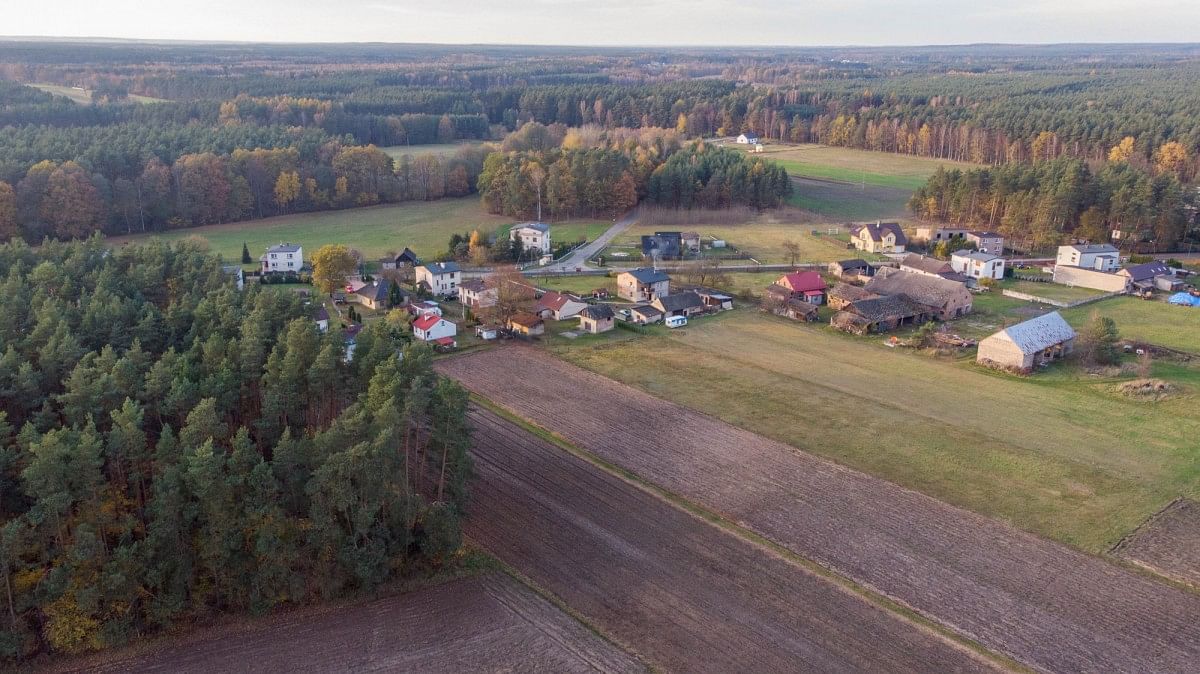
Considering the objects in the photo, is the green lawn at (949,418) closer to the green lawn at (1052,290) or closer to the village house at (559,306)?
the village house at (559,306)

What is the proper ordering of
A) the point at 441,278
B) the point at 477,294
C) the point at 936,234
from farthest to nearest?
the point at 936,234 < the point at 441,278 < the point at 477,294

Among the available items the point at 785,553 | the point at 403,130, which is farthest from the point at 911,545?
the point at 403,130

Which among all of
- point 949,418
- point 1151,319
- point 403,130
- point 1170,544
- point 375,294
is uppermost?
point 403,130

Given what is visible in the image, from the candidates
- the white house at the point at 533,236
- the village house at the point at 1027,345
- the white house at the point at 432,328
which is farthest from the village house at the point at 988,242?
the white house at the point at 432,328

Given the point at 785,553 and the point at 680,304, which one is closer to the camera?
the point at 785,553

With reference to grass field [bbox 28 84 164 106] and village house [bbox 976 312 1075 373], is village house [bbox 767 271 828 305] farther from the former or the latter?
grass field [bbox 28 84 164 106]

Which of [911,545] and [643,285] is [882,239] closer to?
[643,285]

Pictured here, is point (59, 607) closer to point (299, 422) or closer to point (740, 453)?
point (299, 422)
